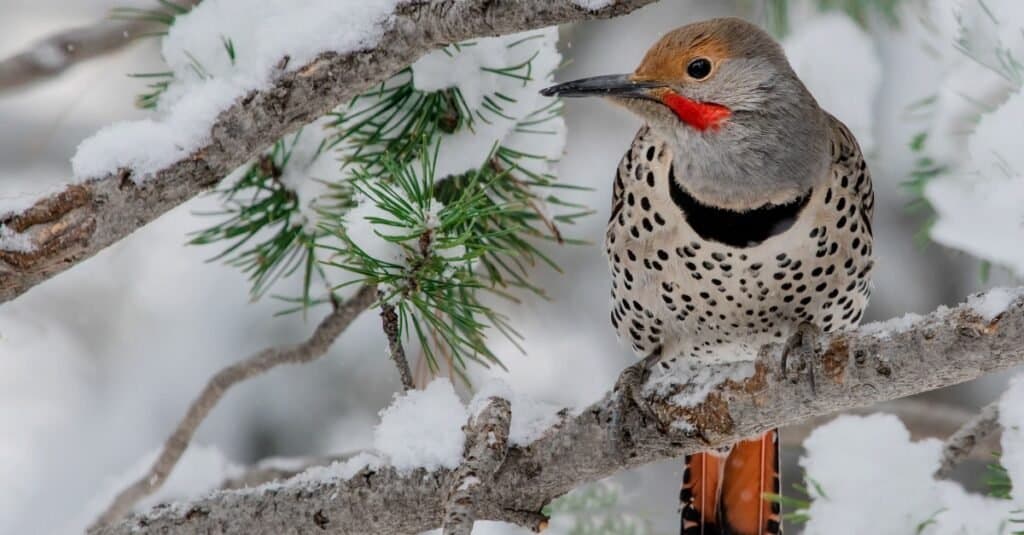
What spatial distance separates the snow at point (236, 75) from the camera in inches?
68.9

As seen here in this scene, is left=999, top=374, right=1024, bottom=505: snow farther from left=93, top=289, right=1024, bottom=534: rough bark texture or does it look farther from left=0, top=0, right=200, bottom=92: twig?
left=0, top=0, right=200, bottom=92: twig

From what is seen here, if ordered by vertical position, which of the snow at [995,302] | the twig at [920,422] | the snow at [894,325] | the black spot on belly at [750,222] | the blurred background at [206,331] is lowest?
the snow at [995,302]

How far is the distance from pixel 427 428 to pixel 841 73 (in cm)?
175

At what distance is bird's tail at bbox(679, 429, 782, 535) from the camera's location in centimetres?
267

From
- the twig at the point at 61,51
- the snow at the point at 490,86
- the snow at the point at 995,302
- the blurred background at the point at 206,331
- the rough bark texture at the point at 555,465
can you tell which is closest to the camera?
the snow at the point at 995,302

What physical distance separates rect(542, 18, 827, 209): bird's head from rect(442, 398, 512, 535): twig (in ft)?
2.12

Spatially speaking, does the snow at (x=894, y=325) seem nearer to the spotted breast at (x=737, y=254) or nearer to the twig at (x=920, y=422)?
the spotted breast at (x=737, y=254)

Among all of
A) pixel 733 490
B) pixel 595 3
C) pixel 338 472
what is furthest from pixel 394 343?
pixel 733 490

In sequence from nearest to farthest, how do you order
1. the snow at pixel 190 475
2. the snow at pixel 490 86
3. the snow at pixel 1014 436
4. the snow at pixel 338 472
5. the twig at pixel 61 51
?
the snow at pixel 1014 436 < the snow at pixel 338 472 < the snow at pixel 490 86 < the twig at pixel 61 51 < the snow at pixel 190 475

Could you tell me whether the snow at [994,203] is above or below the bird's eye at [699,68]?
below

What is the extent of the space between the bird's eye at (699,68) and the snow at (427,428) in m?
0.77

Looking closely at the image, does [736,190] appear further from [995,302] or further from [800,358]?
[995,302]

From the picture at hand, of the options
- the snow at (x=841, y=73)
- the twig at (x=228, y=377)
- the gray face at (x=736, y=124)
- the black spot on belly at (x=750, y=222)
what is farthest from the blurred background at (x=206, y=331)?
the black spot on belly at (x=750, y=222)

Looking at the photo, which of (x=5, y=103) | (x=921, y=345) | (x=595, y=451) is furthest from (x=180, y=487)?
(x=5, y=103)
